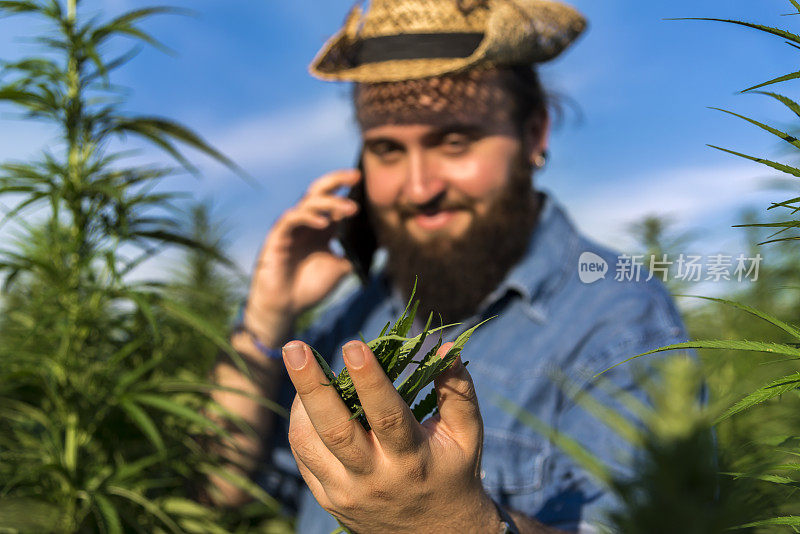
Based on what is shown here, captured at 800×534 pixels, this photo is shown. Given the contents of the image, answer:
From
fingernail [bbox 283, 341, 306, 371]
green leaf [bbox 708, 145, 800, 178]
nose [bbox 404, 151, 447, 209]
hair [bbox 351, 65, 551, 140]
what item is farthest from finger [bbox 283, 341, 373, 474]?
hair [bbox 351, 65, 551, 140]

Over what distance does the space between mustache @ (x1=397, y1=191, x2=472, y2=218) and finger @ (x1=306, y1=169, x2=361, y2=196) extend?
25cm

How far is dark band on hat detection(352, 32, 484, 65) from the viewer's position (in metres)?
1.52

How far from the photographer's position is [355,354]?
1.46 ft

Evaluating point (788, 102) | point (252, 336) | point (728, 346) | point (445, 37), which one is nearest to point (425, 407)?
point (728, 346)

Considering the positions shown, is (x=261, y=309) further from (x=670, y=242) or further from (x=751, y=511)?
(x=751, y=511)

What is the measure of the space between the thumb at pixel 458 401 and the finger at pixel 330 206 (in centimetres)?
122

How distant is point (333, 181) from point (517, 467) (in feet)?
3.00

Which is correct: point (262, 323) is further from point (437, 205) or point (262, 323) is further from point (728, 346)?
point (728, 346)

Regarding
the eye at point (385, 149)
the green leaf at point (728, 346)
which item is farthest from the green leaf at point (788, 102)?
the eye at point (385, 149)

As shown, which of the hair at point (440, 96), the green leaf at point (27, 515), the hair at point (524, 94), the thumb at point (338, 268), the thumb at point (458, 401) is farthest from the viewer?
the thumb at point (338, 268)

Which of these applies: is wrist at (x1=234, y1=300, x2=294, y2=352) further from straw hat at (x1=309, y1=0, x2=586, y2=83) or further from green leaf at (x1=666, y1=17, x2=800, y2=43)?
green leaf at (x1=666, y1=17, x2=800, y2=43)

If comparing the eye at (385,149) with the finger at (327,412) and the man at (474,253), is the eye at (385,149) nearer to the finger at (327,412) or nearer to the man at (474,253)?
the man at (474,253)

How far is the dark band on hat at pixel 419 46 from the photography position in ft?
5.00

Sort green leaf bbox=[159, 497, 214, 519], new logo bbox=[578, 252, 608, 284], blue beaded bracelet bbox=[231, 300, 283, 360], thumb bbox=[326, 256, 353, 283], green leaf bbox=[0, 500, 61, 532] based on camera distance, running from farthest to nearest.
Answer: thumb bbox=[326, 256, 353, 283] → blue beaded bracelet bbox=[231, 300, 283, 360] → green leaf bbox=[159, 497, 214, 519] → green leaf bbox=[0, 500, 61, 532] → new logo bbox=[578, 252, 608, 284]
